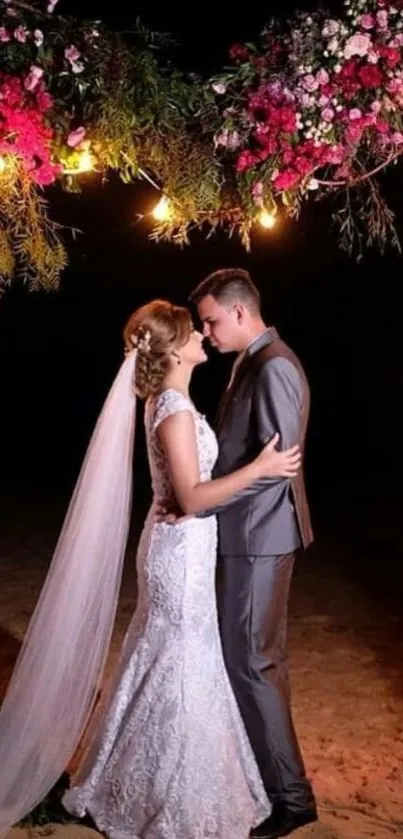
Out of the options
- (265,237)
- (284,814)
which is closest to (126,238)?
(265,237)

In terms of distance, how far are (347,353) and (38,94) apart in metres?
18.3

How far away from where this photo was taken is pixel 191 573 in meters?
5.07

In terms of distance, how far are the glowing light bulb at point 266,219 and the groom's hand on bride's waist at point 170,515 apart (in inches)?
51.1

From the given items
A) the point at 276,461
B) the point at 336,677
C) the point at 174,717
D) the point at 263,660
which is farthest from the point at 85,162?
the point at 336,677

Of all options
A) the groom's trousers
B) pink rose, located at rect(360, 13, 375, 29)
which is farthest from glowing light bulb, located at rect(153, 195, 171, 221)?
the groom's trousers

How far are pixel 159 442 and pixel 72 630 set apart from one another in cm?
93

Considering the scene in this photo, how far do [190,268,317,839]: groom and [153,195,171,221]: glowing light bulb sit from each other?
437 millimetres

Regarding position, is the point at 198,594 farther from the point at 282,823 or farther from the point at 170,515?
the point at 282,823

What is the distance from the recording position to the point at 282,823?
202 inches

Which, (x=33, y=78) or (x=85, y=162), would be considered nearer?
(x=33, y=78)

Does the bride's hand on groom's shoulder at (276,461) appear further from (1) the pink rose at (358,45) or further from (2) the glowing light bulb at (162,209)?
(1) the pink rose at (358,45)

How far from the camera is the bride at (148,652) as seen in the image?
195 inches

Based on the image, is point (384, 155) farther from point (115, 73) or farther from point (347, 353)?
point (347, 353)

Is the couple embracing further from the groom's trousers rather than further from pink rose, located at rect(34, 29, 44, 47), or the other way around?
pink rose, located at rect(34, 29, 44, 47)
